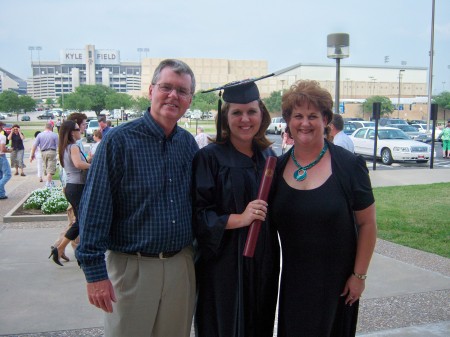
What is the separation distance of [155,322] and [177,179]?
2.61 feet

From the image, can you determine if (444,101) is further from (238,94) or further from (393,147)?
(238,94)

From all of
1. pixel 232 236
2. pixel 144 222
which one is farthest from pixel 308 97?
pixel 144 222

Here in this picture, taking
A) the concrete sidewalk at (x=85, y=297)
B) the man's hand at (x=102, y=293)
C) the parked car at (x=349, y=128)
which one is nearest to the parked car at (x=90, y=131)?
the parked car at (x=349, y=128)

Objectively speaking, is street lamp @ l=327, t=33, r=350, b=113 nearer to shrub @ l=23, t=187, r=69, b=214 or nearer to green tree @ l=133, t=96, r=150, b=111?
shrub @ l=23, t=187, r=69, b=214

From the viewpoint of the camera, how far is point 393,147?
61.5ft

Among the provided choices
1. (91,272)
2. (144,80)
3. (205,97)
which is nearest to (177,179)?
(91,272)

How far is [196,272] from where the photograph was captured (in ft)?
8.88

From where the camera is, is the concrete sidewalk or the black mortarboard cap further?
the concrete sidewalk

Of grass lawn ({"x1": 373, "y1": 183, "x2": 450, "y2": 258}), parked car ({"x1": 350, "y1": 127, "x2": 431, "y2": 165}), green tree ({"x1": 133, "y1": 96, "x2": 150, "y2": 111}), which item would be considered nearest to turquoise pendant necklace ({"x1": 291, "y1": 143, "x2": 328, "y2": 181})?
grass lawn ({"x1": 373, "y1": 183, "x2": 450, "y2": 258})

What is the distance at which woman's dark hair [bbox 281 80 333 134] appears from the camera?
251 centimetres

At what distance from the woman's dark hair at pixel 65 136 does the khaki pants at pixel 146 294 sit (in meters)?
3.84

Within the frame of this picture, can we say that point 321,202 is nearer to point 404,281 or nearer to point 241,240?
point 241,240

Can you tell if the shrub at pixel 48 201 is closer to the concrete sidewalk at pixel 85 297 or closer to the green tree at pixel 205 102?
the concrete sidewalk at pixel 85 297

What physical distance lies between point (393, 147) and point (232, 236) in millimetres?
17628
